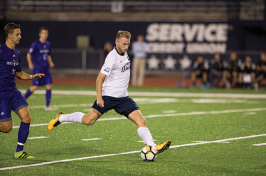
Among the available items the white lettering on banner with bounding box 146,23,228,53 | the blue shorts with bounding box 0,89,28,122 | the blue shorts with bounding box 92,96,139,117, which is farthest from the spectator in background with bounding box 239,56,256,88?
the blue shorts with bounding box 0,89,28,122

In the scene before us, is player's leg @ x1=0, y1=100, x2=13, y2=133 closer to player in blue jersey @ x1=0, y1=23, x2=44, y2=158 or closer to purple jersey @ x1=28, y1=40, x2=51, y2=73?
player in blue jersey @ x1=0, y1=23, x2=44, y2=158

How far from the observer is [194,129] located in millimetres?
11453

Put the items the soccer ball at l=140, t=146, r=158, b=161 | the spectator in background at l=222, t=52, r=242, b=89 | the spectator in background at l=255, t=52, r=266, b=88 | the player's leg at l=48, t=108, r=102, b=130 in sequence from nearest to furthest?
1. the soccer ball at l=140, t=146, r=158, b=161
2. the player's leg at l=48, t=108, r=102, b=130
3. the spectator in background at l=255, t=52, r=266, b=88
4. the spectator in background at l=222, t=52, r=242, b=89

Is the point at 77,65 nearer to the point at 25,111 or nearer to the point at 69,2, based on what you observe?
the point at 69,2

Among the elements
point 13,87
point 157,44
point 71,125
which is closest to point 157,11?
point 157,44

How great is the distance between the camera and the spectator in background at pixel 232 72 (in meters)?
23.8

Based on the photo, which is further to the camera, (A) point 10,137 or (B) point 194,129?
(B) point 194,129

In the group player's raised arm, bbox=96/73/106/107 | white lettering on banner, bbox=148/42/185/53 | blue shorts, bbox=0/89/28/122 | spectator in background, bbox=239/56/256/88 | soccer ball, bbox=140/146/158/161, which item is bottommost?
spectator in background, bbox=239/56/256/88

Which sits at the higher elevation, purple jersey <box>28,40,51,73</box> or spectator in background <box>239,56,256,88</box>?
purple jersey <box>28,40,51,73</box>

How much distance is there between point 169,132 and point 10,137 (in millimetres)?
3008

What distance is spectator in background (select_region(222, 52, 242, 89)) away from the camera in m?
23.8

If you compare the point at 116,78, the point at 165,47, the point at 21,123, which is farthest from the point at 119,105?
the point at 165,47

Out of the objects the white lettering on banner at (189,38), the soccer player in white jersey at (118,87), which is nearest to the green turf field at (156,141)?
the soccer player in white jersey at (118,87)

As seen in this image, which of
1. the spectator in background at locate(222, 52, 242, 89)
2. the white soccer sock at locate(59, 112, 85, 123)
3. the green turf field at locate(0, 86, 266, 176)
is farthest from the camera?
the spectator in background at locate(222, 52, 242, 89)
